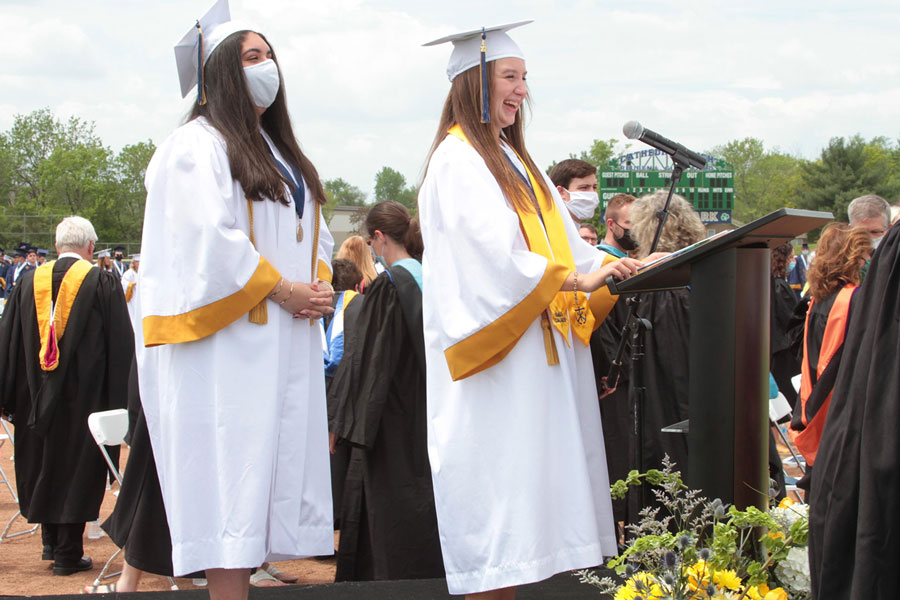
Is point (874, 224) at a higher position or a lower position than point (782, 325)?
higher

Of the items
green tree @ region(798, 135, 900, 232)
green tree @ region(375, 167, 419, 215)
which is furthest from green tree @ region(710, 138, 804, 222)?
green tree @ region(375, 167, 419, 215)

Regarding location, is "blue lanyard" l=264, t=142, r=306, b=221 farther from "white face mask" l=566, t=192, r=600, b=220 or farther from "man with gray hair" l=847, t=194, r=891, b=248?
"man with gray hair" l=847, t=194, r=891, b=248

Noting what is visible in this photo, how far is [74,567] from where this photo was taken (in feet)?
18.6

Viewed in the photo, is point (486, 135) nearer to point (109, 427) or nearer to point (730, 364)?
point (730, 364)

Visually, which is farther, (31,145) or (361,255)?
(31,145)

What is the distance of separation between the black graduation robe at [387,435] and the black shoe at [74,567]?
210 centimetres

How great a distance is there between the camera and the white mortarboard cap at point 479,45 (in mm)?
2992

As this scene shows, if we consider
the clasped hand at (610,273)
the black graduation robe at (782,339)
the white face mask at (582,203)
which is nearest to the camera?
the clasped hand at (610,273)

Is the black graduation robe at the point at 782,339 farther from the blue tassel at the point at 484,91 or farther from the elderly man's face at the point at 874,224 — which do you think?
the blue tassel at the point at 484,91

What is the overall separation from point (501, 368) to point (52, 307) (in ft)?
13.5

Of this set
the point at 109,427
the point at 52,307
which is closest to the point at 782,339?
the point at 109,427

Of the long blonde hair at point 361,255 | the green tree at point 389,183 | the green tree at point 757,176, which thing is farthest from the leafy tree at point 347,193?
the long blonde hair at point 361,255

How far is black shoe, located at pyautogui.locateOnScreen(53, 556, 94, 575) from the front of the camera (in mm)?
5613

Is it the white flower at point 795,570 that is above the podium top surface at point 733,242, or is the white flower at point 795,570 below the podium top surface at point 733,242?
below
